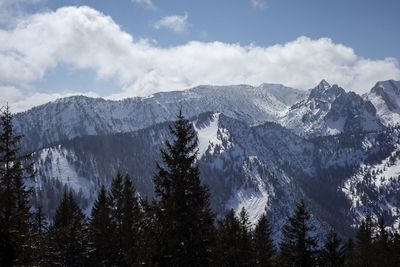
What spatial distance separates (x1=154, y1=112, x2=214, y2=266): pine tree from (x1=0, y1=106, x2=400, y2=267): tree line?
0.05 meters

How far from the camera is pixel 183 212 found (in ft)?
89.4

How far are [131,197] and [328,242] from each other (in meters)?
17.7

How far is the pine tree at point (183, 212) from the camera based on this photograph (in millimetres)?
26812

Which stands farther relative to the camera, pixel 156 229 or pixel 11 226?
pixel 156 229

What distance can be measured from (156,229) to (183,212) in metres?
1.68

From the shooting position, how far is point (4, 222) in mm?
20656

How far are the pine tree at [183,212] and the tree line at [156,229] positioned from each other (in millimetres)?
51

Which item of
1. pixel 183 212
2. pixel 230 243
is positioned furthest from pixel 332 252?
pixel 183 212

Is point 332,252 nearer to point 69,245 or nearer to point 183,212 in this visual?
point 183,212

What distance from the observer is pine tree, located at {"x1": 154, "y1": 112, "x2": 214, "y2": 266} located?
88.0 feet

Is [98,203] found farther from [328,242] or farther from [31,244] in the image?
[31,244]

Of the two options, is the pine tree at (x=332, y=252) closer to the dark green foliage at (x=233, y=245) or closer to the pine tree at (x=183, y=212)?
the dark green foliage at (x=233, y=245)

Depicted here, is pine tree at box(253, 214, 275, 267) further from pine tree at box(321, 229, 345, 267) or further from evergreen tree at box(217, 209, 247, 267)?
pine tree at box(321, 229, 345, 267)

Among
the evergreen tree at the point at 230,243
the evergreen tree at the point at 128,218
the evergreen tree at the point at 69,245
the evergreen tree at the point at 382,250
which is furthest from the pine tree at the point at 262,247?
the evergreen tree at the point at 69,245
